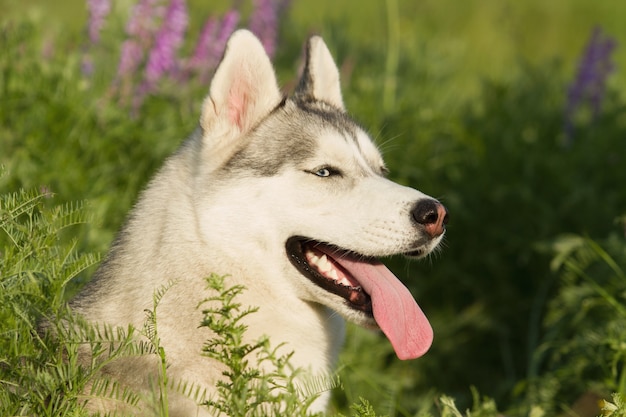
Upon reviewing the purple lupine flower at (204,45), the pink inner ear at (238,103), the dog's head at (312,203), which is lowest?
the purple lupine flower at (204,45)

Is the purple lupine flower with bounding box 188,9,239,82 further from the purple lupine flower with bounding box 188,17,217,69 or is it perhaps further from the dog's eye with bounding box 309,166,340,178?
the dog's eye with bounding box 309,166,340,178

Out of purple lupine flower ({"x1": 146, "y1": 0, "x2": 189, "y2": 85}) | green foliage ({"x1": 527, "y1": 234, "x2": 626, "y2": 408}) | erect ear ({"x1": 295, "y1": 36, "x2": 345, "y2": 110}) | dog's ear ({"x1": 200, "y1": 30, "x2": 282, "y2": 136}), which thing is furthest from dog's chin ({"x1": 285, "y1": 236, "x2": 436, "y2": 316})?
purple lupine flower ({"x1": 146, "y1": 0, "x2": 189, "y2": 85})

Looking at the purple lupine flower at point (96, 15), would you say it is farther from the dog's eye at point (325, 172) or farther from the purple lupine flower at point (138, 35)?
the dog's eye at point (325, 172)

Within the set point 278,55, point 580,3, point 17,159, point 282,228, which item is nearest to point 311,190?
point 282,228

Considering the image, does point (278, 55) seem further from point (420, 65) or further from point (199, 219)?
point (199, 219)

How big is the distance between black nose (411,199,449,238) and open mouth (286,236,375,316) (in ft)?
1.05

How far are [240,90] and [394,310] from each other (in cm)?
107

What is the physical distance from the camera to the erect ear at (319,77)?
418cm

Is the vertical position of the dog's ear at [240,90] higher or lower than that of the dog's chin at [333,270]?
higher

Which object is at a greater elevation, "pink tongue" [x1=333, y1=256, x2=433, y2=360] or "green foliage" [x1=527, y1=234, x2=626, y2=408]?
"pink tongue" [x1=333, y1=256, x2=433, y2=360]

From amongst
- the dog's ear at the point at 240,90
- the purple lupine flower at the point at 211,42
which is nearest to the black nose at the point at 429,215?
the dog's ear at the point at 240,90

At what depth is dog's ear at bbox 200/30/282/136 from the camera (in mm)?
3664

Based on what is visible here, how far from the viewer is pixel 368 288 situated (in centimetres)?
357

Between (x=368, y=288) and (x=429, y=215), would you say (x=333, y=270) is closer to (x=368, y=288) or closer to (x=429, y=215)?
(x=368, y=288)
